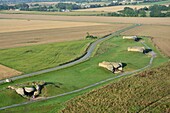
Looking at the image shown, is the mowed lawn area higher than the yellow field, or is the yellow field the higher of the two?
the mowed lawn area

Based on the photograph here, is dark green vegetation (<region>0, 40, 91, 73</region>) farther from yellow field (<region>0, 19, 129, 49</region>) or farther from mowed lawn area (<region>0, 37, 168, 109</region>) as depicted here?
yellow field (<region>0, 19, 129, 49</region>)

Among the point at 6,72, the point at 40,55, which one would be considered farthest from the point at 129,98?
the point at 40,55

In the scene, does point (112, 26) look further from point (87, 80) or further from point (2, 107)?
point (2, 107)

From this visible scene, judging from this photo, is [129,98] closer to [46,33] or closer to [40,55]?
[40,55]

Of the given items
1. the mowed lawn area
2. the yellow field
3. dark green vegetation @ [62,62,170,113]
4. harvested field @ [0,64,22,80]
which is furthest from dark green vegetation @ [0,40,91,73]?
dark green vegetation @ [62,62,170,113]

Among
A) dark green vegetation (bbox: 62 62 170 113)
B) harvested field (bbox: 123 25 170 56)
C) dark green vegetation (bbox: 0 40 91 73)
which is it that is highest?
dark green vegetation (bbox: 62 62 170 113)

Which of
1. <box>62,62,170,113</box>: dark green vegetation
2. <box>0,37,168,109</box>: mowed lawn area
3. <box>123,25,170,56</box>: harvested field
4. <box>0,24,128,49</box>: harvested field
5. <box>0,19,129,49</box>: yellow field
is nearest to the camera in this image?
<box>62,62,170,113</box>: dark green vegetation

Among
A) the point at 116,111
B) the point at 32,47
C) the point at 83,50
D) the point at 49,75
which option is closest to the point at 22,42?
the point at 32,47
